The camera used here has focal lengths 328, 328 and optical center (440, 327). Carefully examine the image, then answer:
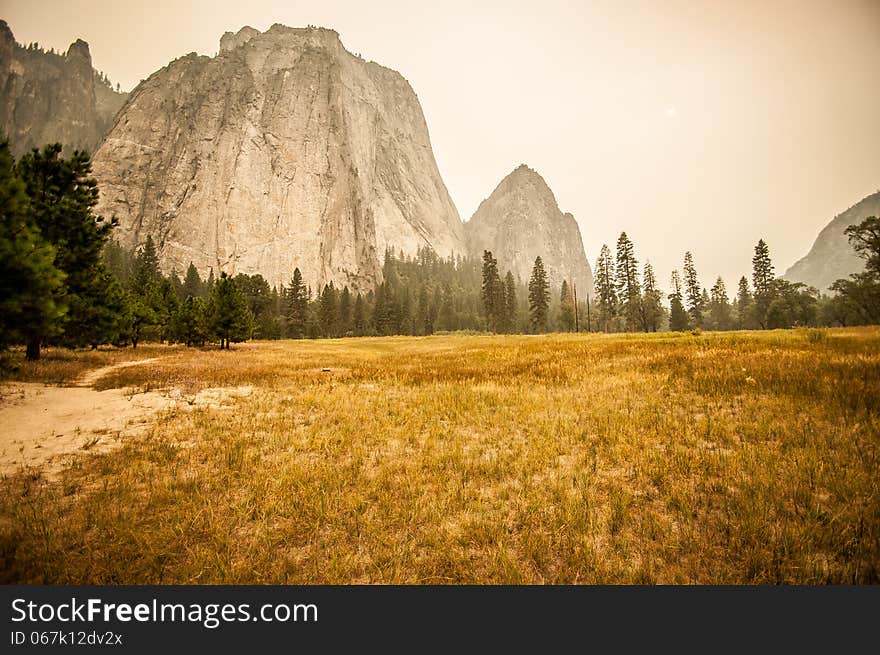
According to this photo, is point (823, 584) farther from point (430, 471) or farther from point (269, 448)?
point (269, 448)

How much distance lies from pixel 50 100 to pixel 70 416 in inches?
11607

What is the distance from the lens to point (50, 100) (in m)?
179

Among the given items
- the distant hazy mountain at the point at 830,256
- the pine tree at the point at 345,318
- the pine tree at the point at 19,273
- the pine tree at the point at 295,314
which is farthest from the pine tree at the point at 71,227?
the pine tree at the point at 345,318

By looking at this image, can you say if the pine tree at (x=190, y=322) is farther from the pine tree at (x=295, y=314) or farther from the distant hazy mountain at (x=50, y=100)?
the distant hazy mountain at (x=50, y=100)

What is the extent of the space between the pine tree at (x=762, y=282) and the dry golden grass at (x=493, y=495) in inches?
2757

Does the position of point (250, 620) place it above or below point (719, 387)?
below

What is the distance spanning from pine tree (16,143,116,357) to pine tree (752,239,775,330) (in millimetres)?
83959

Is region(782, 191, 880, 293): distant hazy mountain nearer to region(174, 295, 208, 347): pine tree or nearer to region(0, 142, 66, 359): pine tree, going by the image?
region(0, 142, 66, 359): pine tree

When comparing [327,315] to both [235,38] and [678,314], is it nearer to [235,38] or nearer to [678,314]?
[678,314]

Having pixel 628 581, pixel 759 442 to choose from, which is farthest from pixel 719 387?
pixel 628 581

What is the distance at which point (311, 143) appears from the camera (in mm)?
134750

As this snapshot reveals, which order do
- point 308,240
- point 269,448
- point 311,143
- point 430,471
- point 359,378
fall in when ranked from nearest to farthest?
point 430,471, point 269,448, point 359,378, point 308,240, point 311,143

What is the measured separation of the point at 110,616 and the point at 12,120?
28889cm

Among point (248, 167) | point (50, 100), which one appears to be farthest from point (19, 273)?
point (50, 100)
